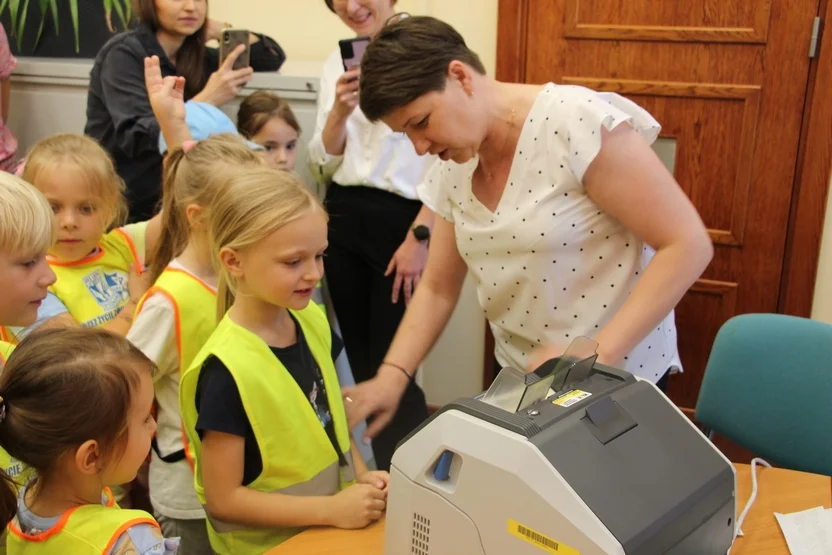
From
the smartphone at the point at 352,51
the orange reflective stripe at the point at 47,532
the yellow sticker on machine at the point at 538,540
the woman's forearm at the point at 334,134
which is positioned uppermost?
the smartphone at the point at 352,51

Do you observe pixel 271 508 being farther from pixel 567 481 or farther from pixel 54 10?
pixel 54 10

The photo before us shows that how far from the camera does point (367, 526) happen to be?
3.78 ft

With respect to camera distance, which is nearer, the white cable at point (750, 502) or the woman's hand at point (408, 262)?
the white cable at point (750, 502)

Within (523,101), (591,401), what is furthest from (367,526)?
(523,101)

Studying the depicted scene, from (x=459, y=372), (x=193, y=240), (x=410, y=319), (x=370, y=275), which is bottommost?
(x=459, y=372)

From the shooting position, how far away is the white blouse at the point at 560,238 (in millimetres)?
1305

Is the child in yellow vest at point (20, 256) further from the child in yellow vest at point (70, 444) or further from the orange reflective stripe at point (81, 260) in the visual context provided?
the orange reflective stripe at point (81, 260)

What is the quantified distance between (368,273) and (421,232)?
11.2 inches

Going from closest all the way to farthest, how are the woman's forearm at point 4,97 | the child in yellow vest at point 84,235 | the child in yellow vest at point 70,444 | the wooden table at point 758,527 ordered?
the child in yellow vest at point 70,444, the wooden table at point 758,527, the child in yellow vest at point 84,235, the woman's forearm at point 4,97

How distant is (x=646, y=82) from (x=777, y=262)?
2.29 feet

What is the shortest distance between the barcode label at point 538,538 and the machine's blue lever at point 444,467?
11cm

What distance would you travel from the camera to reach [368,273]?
2.37m

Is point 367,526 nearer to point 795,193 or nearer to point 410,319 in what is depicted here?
point 410,319

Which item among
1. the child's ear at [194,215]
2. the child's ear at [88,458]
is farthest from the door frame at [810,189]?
the child's ear at [88,458]
